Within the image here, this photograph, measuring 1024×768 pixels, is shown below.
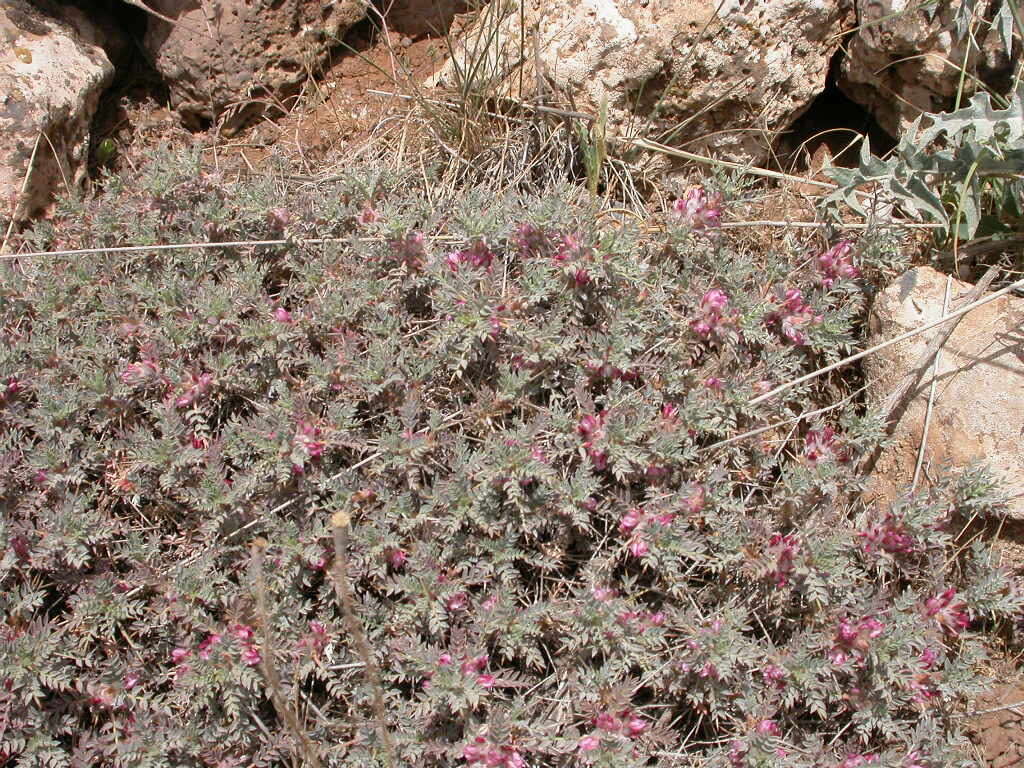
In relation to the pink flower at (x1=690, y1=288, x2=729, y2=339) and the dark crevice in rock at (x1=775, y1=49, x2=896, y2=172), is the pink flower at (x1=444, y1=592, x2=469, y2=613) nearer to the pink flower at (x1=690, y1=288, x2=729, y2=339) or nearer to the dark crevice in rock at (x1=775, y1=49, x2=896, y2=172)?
the pink flower at (x1=690, y1=288, x2=729, y2=339)

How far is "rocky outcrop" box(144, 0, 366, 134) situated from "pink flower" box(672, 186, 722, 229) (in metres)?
1.71

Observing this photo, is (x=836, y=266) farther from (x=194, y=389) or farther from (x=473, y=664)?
(x=194, y=389)

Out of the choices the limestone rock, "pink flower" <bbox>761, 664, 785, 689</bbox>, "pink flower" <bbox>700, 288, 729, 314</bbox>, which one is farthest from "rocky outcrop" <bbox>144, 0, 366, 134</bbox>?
"pink flower" <bbox>761, 664, 785, 689</bbox>

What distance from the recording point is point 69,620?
2537 millimetres

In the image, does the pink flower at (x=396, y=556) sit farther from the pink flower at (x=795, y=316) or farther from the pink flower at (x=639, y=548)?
the pink flower at (x=795, y=316)

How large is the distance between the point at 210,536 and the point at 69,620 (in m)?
0.46

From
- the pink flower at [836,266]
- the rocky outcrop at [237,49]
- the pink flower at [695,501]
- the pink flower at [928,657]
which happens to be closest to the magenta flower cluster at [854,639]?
the pink flower at [928,657]

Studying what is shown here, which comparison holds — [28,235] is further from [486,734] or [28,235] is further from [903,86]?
[903,86]

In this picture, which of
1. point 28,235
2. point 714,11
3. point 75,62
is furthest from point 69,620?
point 714,11

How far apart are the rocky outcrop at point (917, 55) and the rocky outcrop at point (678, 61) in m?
0.14

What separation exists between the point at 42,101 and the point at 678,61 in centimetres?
247

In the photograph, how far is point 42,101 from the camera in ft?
11.2

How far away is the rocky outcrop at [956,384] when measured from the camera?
9.20ft

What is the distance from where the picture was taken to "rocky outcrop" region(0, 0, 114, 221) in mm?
3352
